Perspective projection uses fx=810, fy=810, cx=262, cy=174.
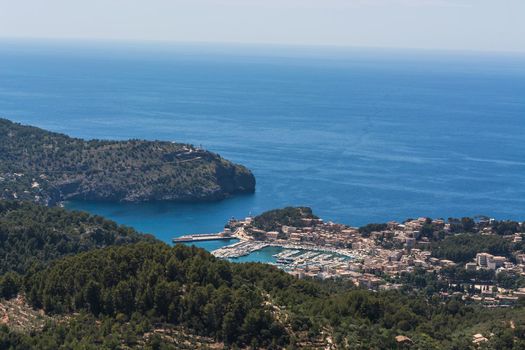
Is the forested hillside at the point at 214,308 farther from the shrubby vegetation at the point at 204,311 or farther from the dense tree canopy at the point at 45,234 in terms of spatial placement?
the dense tree canopy at the point at 45,234

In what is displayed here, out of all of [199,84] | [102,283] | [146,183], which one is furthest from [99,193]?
[199,84]

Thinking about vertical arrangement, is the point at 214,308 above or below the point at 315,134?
above

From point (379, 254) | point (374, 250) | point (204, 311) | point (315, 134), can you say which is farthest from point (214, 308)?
point (315, 134)

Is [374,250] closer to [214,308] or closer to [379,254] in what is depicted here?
[379,254]

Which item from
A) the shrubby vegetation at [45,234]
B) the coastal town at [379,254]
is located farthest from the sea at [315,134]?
the shrubby vegetation at [45,234]

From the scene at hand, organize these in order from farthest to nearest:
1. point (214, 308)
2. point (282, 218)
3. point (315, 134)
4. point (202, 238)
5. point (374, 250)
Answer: point (315, 134)
point (282, 218)
point (202, 238)
point (374, 250)
point (214, 308)

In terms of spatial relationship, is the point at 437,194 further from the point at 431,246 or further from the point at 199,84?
the point at 199,84
